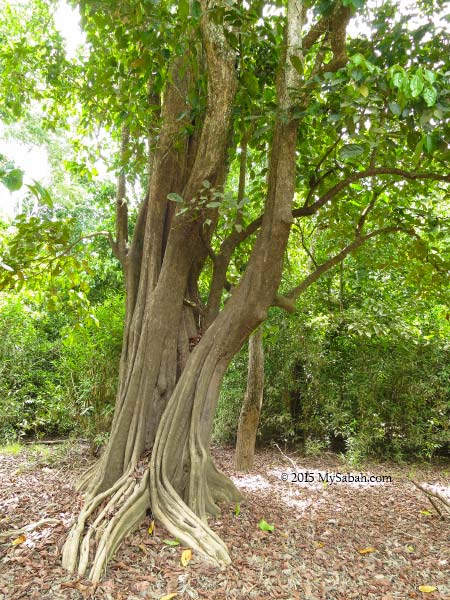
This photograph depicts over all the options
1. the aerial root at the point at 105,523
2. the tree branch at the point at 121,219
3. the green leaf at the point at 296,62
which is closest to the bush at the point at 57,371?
the tree branch at the point at 121,219

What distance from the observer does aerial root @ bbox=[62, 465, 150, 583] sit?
8.65ft

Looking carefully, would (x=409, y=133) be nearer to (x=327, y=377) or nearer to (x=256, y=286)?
(x=256, y=286)

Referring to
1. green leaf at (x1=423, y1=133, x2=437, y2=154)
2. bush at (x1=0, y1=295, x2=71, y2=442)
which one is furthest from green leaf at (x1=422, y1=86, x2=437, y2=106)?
bush at (x1=0, y1=295, x2=71, y2=442)

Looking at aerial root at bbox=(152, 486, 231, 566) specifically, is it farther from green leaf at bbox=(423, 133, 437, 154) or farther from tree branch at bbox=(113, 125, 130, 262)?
green leaf at bbox=(423, 133, 437, 154)

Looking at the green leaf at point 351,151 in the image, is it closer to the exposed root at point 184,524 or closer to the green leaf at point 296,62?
the green leaf at point 296,62

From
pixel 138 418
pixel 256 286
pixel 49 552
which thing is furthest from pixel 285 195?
pixel 49 552

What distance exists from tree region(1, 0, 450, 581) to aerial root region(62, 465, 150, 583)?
0.4 inches

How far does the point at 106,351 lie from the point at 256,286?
9.19ft

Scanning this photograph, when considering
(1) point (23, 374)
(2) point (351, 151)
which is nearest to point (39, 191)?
(2) point (351, 151)

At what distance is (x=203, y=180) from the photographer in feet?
11.5

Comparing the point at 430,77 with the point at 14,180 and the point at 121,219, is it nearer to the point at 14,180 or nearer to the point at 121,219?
the point at 14,180

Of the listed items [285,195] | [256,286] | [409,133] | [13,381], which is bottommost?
[13,381]

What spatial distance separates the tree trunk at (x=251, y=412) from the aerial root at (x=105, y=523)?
2.17 metres

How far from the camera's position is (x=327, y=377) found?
6707 mm
